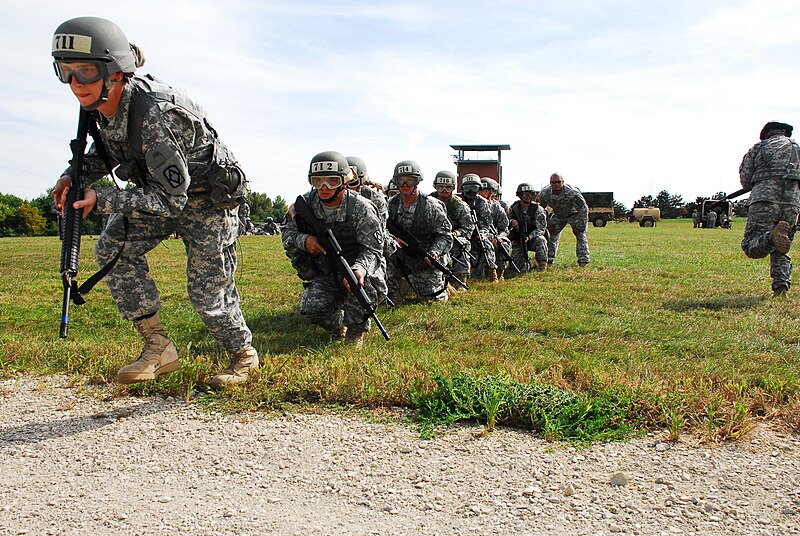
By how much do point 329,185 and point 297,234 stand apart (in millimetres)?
605

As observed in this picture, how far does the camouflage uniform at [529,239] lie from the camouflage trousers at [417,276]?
394 centimetres

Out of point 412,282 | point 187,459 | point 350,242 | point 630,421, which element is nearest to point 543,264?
Answer: point 412,282

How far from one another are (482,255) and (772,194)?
420 centimetres

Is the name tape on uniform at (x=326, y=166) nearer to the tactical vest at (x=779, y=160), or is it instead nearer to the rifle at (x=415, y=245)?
the rifle at (x=415, y=245)

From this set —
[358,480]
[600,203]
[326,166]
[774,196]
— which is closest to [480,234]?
[774,196]

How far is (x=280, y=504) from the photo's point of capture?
2799 mm

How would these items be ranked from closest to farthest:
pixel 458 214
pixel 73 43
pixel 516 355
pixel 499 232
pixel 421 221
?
pixel 73 43
pixel 516 355
pixel 421 221
pixel 458 214
pixel 499 232

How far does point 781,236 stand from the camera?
7719 millimetres

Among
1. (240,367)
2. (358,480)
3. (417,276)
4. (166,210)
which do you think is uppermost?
(166,210)

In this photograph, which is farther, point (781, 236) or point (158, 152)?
point (781, 236)

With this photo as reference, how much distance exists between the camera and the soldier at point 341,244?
19.9 ft

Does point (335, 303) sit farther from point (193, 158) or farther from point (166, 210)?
point (166, 210)

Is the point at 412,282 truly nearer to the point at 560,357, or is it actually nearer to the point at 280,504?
the point at 560,357

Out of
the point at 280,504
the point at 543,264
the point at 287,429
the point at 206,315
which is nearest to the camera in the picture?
the point at 280,504
